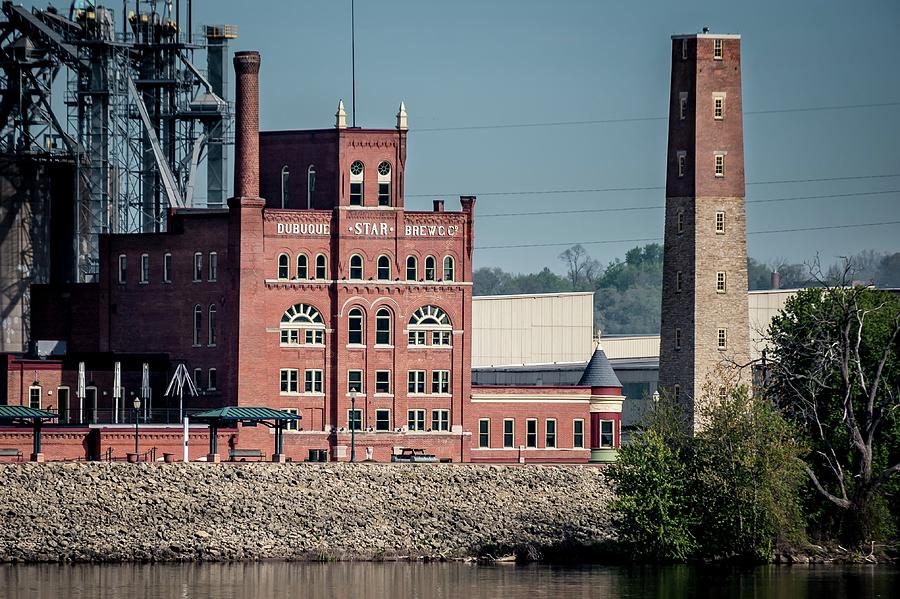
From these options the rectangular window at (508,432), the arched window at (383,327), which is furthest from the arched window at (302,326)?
the rectangular window at (508,432)

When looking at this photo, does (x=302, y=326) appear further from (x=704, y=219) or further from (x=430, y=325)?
(x=704, y=219)

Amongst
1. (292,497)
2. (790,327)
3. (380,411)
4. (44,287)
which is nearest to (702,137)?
(790,327)

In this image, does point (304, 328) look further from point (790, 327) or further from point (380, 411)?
point (790, 327)

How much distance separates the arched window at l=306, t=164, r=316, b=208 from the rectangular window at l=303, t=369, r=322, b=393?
9315 millimetres

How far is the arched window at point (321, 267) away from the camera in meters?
106

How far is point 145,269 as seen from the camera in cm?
11056

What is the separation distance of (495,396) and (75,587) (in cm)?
3575

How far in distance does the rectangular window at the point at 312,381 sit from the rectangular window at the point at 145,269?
36.1ft

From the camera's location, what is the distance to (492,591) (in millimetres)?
79250

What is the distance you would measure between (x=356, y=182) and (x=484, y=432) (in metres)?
14.8

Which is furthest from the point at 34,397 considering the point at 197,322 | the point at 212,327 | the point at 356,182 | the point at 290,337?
the point at 356,182

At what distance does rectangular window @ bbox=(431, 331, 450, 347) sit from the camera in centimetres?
10781

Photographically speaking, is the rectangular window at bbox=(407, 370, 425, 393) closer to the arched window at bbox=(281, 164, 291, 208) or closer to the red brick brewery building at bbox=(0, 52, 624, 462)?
the red brick brewery building at bbox=(0, 52, 624, 462)

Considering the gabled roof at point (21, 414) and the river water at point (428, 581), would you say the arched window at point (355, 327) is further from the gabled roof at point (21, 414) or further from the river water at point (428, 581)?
the river water at point (428, 581)
